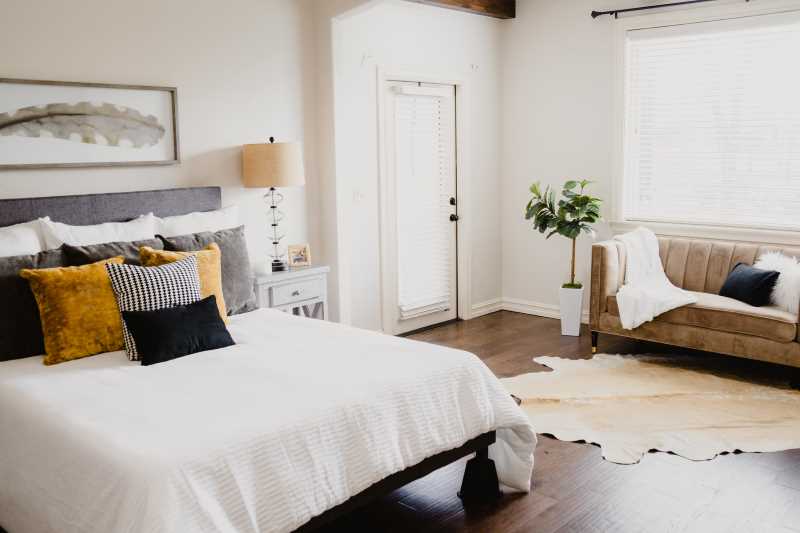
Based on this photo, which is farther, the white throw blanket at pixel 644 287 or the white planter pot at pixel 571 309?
the white planter pot at pixel 571 309

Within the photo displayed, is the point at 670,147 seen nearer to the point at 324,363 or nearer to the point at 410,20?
the point at 410,20

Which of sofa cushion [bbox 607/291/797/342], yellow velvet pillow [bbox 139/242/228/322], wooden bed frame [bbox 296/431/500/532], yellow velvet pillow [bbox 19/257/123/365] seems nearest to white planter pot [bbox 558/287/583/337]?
sofa cushion [bbox 607/291/797/342]

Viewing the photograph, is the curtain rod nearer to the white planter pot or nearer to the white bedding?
the white planter pot

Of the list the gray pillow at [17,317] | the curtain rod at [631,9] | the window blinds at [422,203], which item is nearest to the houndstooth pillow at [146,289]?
the gray pillow at [17,317]

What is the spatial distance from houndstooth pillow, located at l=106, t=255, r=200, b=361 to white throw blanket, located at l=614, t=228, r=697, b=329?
9.77 ft

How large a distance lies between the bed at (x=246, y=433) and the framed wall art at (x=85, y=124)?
124cm

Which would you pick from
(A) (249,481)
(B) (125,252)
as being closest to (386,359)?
(A) (249,481)

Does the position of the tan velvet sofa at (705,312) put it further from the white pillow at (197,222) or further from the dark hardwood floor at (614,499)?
the white pillow at (197,222)

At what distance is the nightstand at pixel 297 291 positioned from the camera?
4504mm

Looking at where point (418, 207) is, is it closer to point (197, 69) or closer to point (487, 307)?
point (487, 307)

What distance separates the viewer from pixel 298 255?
486 centimetres

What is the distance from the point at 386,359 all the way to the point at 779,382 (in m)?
2.87

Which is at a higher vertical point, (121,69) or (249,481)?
(121,69)

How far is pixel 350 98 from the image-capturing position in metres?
5.31
